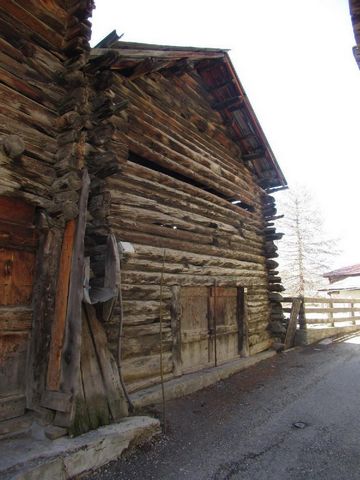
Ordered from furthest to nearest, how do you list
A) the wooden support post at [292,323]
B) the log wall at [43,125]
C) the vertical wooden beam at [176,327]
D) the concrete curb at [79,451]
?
the wooden support post at [292,323] → the vertical wooden beam at [176,327] → the log wall at [43,125] → the concrete curb at [79,451]

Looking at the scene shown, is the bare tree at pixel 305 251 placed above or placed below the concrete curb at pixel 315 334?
above

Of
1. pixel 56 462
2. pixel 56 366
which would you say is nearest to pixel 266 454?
pixel 56 462

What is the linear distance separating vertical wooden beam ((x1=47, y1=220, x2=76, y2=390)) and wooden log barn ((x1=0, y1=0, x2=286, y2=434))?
2 centimetres

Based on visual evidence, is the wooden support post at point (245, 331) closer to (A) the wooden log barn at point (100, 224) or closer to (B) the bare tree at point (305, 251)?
(A) the wooden log barn at point (100, 224)

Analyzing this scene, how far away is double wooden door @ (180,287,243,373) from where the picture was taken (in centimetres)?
703

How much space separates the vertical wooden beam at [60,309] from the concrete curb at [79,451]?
0.64 m

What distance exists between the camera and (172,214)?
22.4ft

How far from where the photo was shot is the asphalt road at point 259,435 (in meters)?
3.68

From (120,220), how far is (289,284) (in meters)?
26.3

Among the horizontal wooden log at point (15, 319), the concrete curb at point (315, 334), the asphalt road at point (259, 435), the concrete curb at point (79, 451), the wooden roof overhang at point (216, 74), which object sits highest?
the wooden roof overhang at point (216, 74)

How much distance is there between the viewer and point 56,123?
15.8ft

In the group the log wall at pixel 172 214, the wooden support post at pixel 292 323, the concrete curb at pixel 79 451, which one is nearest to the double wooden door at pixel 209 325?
the log wall at pixel 172 214

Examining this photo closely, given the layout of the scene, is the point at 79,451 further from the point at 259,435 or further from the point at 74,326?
the point at 259,435

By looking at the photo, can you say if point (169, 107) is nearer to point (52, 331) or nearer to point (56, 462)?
point (52, 331)
